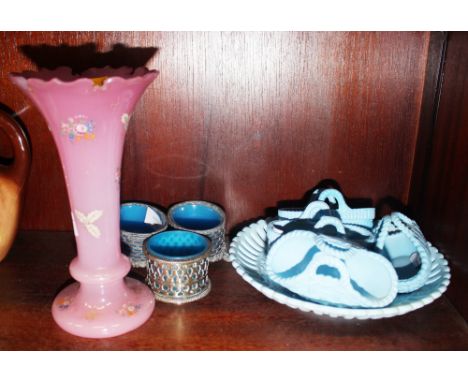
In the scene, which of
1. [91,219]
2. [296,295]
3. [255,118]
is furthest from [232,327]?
[255,118]

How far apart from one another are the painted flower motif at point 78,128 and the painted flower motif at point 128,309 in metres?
0.18

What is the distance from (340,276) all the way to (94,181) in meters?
0.26

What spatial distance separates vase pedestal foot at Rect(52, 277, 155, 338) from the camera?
1.71 feet

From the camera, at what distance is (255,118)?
0.68 m

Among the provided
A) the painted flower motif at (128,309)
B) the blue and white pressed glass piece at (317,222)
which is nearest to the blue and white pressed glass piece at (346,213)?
the blue and white pressed glass piece at (317,222)

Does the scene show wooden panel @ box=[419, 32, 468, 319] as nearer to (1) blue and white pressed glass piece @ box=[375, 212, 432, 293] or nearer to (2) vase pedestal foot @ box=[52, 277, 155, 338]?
(1) blue and white pressed glass piece @ box=[375, 212, 432, 293]

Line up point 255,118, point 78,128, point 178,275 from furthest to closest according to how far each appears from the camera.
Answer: point 255,118, point 178,275, point 78,128

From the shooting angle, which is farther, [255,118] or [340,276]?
[255,118]

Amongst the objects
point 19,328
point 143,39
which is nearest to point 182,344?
point 19,328

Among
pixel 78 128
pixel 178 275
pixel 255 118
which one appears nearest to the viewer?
pixel 78 128

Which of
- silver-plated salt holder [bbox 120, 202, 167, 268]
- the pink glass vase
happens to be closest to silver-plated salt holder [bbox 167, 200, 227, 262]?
silver-plated salt holder [bbox 120, 202, 167, 268]

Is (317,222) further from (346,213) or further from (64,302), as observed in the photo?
(64,302)

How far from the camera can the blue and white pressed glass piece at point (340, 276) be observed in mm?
515

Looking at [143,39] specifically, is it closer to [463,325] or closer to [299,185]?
[299,185]
